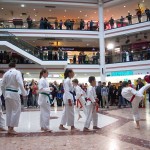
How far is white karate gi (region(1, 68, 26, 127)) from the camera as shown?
7152 mm

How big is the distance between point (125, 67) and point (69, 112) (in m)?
15.9

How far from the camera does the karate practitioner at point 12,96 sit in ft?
23.4

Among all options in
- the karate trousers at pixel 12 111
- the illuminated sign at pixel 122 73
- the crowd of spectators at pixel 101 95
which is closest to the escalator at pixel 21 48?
the crowd of spectators at pixel 101 95

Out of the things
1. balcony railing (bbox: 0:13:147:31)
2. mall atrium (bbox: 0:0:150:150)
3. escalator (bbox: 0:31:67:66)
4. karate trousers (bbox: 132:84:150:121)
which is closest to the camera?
mall atrium (bbox: 0:0:150:150)

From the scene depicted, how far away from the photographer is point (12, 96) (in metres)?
7.21

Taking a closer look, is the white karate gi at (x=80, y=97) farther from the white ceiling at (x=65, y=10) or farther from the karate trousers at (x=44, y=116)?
the white ceiling at (x=65, y=10)

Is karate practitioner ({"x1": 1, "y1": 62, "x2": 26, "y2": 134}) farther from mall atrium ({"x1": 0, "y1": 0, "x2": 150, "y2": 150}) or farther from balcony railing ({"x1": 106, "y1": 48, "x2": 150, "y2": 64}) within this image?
balcony railing ({"x1": 106, "y1": 48, "x2": 150, "y2": 64})

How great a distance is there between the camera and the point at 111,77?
82.5ft

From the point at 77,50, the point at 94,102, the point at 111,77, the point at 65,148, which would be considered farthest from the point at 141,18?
the point at 65,148

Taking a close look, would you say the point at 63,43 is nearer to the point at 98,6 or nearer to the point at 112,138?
the point at 98,6

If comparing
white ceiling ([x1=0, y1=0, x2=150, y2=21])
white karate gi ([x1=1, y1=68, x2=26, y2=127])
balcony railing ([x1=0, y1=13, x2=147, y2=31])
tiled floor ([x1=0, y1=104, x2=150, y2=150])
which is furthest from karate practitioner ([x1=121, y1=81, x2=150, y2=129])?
white ceiling ([x1=0, y1=0, x2=150, y2=21])

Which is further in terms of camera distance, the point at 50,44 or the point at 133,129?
the point at 50,44

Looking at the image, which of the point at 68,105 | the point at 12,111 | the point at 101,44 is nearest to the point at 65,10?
the point at 101,44

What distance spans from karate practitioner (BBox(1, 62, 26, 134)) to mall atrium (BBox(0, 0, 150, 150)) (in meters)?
0.03
